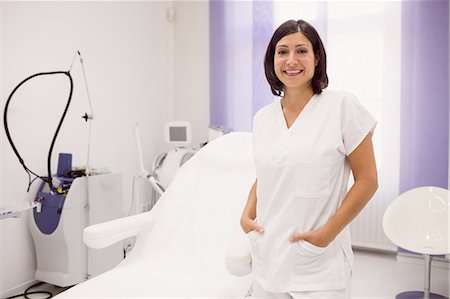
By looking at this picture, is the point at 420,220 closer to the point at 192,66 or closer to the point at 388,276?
the point at 388,276

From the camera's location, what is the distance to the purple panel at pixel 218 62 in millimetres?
3688

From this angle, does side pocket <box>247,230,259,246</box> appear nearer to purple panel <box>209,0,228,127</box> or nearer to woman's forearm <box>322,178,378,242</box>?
woman's forearm <box>322,178,378,242</box>

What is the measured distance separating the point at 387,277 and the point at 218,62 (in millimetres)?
2288

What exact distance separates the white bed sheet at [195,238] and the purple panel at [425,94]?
1563mm

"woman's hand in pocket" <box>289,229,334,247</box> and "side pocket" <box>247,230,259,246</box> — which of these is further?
"side pocket" <box>247,230,259,246</box>

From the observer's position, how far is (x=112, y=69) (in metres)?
3.29

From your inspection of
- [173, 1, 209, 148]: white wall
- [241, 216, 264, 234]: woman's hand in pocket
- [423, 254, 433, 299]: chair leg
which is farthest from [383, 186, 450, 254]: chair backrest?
[173, 1, 209, 148]: white wall

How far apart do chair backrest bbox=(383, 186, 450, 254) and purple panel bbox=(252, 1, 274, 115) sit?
141 cm

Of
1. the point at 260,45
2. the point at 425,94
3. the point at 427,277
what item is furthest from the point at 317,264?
the point at 260,45

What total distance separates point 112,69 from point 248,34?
1237 millimetres

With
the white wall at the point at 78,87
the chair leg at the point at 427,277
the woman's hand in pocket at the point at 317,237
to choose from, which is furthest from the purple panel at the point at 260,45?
the woman's hand in pocket at the point at 317,237

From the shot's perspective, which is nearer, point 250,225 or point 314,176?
point 314,176

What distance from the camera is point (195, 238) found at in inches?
75.7

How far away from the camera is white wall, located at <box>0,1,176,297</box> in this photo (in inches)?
95.7
